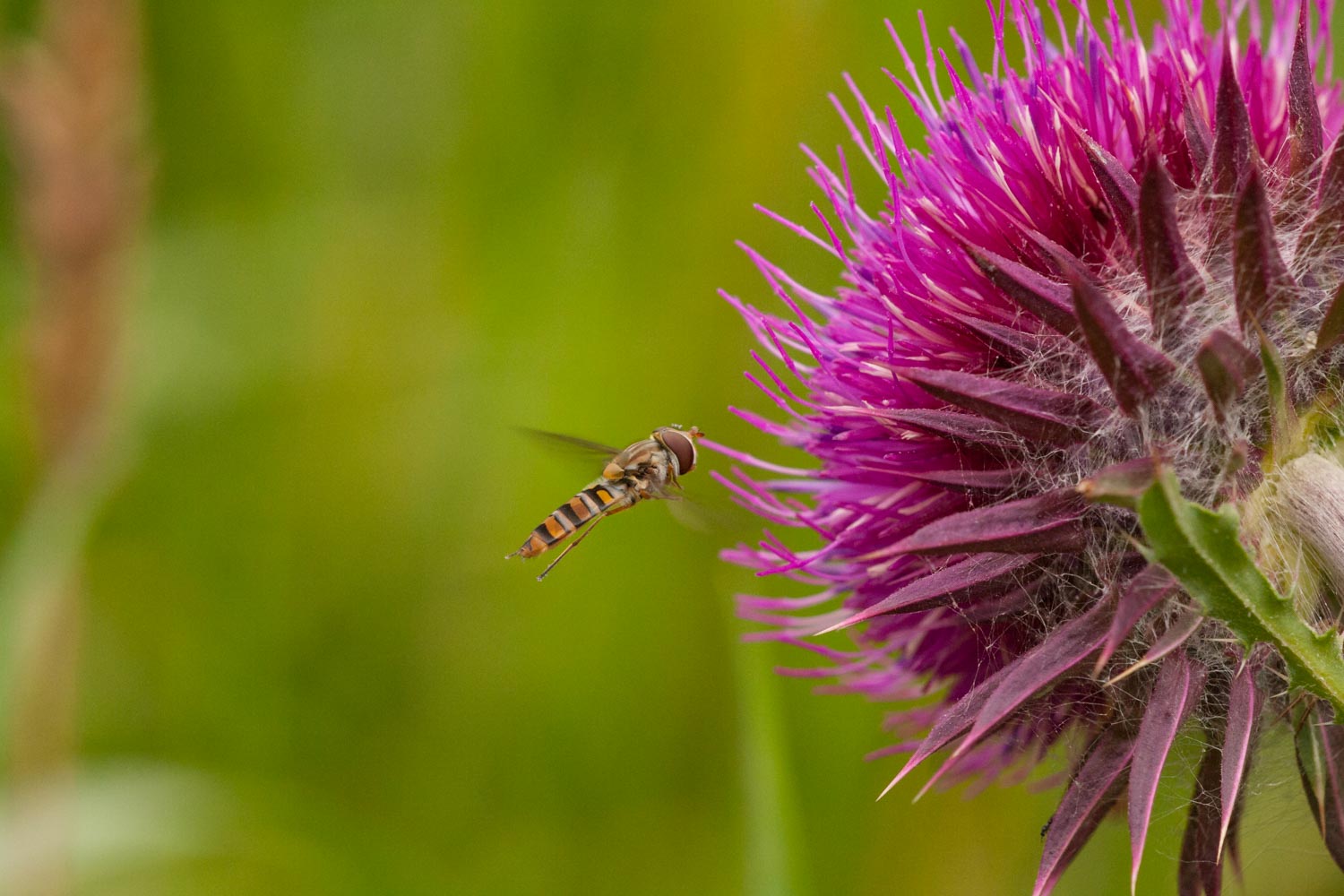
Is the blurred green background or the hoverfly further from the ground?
the blurred green background

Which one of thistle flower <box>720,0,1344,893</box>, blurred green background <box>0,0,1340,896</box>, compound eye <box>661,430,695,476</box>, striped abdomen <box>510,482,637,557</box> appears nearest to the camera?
thistle flower <box>720,0,1344,893</box>

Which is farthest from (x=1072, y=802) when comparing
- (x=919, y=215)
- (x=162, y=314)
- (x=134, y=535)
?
(x=162, y=314)

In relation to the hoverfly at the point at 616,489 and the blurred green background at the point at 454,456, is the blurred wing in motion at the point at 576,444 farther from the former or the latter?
the blurred green background at the point at 454,456

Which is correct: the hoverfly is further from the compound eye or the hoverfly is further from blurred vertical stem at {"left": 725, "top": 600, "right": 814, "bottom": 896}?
blurred vertical stem at {"left": 725, "top": 600, "right": 814, "bottom": 896}

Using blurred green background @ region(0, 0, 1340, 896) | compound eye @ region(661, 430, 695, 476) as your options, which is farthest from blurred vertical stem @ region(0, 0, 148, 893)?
compound eye @ region(661, 430, 695, 476)

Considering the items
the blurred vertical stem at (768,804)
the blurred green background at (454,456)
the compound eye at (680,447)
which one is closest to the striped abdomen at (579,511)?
the compound eye at (680,447)

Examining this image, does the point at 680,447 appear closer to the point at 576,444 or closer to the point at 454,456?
the point at 576,444
